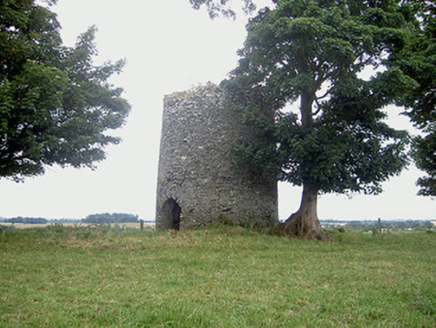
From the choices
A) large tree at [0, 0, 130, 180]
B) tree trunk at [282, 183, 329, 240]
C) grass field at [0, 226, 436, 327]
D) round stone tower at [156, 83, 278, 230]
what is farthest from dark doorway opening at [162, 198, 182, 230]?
tree trunk at [282, 183, 329, 240]

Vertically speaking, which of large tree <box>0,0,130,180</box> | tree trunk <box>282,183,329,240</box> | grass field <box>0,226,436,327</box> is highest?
large tree <box>0,0,130,180</box>

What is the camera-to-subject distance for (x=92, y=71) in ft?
43.0

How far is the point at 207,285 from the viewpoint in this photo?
17.9 feet

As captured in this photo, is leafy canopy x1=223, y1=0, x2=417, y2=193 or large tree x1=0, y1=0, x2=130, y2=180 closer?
large tree x1=0, y1=0, x2=130, y2=180

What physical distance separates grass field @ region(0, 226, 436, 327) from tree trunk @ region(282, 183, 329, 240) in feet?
7.34

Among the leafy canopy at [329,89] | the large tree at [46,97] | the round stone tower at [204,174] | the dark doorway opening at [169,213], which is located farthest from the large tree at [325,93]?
the large tree at [46,97]

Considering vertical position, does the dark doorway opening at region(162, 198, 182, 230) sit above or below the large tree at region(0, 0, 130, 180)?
below

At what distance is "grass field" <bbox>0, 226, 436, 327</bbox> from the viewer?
3.80m

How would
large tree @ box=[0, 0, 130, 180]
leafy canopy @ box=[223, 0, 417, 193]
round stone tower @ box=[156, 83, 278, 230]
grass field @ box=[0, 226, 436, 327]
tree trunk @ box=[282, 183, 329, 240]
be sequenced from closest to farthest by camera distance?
grass field @ box=[0, 226, 436, 327], large tree @ box=[0, 0, 130, 180], leafy canopy @ box=[223, 0, 417, 193], tree trunk @ box=[282, 183, 329, 240], round stone tower @ box=[156, 83, 278, 230]

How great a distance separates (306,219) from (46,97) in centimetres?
991

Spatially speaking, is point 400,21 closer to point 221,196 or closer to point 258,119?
point 258,119

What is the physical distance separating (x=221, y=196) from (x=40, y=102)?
24.0ft

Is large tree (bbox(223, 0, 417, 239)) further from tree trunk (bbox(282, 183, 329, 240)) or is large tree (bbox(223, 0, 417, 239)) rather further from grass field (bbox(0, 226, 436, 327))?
grass field (bbox(0, 226, 436, 327))

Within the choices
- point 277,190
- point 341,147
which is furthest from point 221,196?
point 341,147
